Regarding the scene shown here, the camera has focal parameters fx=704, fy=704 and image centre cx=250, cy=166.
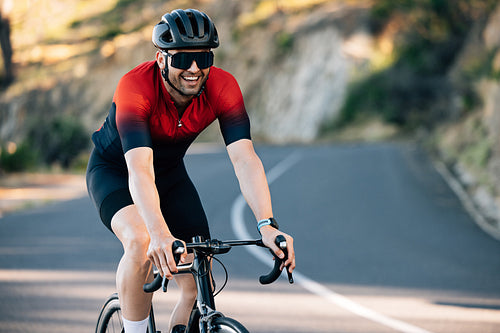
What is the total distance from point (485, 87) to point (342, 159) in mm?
5272

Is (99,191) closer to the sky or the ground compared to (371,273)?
closer to the sky

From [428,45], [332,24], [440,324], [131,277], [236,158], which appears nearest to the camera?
[131,277]

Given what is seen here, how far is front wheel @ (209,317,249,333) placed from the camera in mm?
2910

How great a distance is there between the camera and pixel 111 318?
164 inches

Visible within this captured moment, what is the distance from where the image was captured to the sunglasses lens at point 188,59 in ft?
10.9

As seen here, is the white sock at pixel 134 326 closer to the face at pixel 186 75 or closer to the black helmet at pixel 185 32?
the face at pixel 186 75

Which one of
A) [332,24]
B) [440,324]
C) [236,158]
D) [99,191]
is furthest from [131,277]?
[332,24]

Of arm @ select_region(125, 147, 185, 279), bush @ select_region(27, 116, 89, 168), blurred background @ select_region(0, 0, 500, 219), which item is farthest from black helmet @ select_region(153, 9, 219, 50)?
blurred background @ select_region(0, 0, 500, 219)

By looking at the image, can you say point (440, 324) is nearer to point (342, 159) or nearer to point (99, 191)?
point (99, 191)

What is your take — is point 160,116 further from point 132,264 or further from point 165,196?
point 132,264

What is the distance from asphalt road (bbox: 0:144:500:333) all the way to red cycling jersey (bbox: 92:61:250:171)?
2914mm

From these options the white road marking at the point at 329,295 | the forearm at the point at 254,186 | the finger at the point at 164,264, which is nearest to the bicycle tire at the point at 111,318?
the forearm at the point at 254,186

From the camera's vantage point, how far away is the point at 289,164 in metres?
23.2

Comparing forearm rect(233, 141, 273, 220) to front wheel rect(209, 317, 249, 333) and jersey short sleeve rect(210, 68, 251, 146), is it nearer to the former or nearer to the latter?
jersey short sleeve rect(210, 68, 251, 146)
